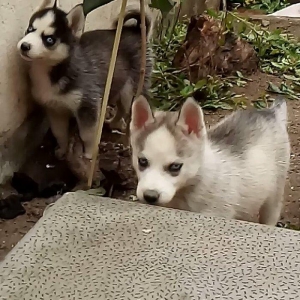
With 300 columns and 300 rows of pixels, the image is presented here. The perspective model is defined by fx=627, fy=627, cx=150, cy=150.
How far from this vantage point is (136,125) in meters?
2.14

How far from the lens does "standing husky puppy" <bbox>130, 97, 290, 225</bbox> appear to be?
6.72 feet

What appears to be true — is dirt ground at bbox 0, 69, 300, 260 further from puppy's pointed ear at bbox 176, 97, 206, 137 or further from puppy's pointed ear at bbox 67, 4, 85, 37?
puppy's pointed ear at bbox 176, 97, 206, 137

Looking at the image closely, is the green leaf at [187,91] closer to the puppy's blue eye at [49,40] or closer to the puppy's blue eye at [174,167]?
the puppy's blue eye at [49,40]

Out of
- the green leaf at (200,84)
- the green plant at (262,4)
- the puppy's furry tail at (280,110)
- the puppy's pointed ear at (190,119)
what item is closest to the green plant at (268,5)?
the green plant at (262,4)

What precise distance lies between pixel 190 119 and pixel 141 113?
0.55 ft

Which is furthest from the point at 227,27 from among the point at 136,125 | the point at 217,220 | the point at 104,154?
the point at 217,220

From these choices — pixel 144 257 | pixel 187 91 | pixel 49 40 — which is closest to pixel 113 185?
pixel 49 40

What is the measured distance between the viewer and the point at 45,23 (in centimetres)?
273

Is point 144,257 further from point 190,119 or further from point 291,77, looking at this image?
point 291,77

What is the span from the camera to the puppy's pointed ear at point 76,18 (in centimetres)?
281

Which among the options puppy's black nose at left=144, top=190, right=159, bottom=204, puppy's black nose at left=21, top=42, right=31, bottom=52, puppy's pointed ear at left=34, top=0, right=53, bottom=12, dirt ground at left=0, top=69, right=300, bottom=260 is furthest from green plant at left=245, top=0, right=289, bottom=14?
puppy's black nose at left=144, top=190, right=159, bottom=204

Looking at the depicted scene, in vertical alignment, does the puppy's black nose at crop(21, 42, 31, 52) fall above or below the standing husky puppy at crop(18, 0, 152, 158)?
above

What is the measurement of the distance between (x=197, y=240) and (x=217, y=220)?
5.4 inches

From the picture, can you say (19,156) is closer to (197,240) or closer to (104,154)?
(104,154)
